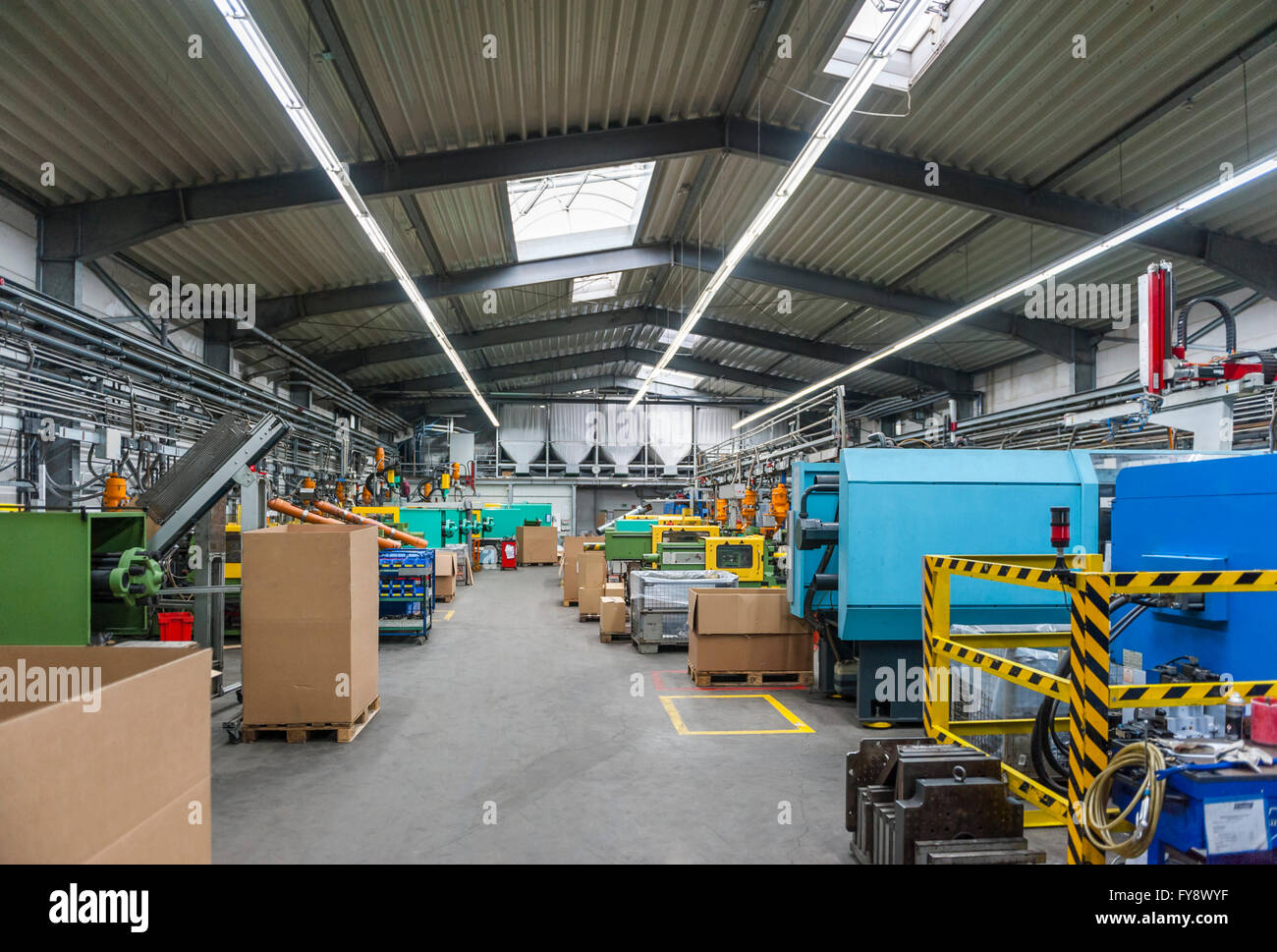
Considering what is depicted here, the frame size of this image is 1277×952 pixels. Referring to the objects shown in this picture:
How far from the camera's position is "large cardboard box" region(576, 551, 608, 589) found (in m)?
11.4

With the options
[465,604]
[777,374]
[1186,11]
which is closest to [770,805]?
[1186,11]

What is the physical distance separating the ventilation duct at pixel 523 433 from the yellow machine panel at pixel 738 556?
50.1 feet

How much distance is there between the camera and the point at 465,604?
482 inches

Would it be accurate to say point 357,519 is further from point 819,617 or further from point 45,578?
point 819,617

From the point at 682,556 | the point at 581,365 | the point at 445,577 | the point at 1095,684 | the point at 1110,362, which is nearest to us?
the point at 1095,684

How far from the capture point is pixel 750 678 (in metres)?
6.50

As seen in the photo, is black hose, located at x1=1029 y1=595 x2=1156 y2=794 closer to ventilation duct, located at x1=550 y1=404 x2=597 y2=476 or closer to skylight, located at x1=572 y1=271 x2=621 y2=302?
skylight, located at x1=572 y1=271 x2=621 y2=302

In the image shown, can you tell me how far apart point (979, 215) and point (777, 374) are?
36.1 feet

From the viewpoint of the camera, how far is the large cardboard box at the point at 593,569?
11422 mm

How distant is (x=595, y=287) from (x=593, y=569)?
592cm

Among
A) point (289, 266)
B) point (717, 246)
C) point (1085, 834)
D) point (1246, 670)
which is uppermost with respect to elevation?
point (717, 246)

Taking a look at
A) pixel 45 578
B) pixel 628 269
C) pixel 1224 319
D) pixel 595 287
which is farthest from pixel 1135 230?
pixel 45 578
